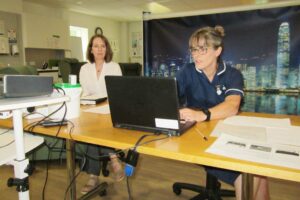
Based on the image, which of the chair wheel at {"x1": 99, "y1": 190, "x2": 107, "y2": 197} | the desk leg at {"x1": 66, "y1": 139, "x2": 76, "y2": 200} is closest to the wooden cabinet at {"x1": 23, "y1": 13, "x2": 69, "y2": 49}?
the chair wheel at {"x1": 99, "y1": 190, "x2": 107, "y2": 197}

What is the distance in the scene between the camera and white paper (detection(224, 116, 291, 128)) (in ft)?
3.59

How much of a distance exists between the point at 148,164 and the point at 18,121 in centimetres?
167

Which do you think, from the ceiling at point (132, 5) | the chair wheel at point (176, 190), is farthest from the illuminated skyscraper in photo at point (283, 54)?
the ceiling at point (132, 5)

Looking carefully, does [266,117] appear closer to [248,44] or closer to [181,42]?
[248,44]

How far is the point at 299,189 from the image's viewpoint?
1941 mm

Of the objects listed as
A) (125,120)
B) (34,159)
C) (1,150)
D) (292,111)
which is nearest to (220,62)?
(292,111)

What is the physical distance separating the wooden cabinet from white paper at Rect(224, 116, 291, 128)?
18.2ft

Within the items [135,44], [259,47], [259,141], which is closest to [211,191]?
[259,141]

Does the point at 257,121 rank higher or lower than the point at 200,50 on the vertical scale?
lower

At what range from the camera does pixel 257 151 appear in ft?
2.50

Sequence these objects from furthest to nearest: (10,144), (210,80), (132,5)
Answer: (132,5) → (210,80) → (10,144)

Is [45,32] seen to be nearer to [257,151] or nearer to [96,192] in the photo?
[96,192]

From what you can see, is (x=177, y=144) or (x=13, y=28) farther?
(x=13, y=28)

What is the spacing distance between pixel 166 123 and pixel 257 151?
0.32m
